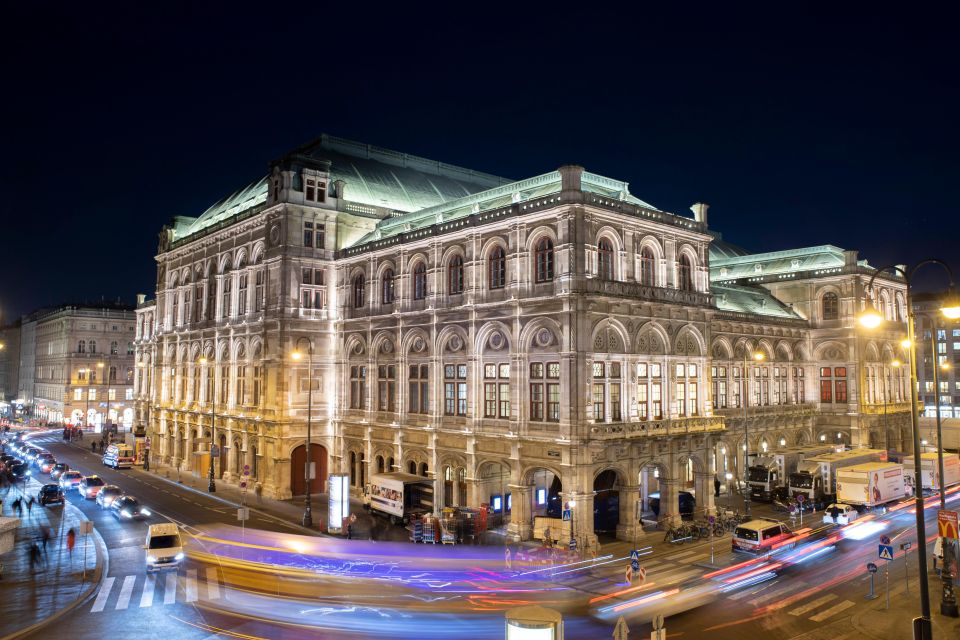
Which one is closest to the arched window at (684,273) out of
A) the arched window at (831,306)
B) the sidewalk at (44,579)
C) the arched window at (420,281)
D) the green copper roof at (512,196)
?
the green copper roof at (512,196)

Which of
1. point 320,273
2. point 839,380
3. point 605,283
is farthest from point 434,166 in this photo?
point 839,380

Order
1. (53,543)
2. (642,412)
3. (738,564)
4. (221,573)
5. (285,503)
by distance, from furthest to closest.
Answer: (285,503) → (642,412) → (53,543) → (738,564) → (221,573)

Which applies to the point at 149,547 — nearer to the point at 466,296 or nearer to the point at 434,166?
the point at 466,296

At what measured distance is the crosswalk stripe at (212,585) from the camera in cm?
2777

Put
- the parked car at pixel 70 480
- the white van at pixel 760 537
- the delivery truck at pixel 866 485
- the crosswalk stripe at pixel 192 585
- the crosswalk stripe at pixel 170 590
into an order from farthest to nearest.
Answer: the parked car at pixel 70 480 → the delivery truck at pixel 866 485 → the white van at pixel 760 537 → the crosswalk stripe at pixel 192 585 → the crosswalk stripe at pixel 170 590

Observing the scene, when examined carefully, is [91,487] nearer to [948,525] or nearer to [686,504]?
[686,504]

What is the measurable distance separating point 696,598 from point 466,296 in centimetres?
2310

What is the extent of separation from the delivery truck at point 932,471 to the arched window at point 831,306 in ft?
51.4

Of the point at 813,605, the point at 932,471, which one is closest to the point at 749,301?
the point at 932,471

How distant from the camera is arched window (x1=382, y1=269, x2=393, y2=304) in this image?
52.4 metres

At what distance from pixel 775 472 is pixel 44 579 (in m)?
47.9

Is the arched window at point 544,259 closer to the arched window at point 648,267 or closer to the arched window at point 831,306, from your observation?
the arched window at point 648,267

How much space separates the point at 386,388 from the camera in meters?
51.9

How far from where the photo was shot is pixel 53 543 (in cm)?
3762
